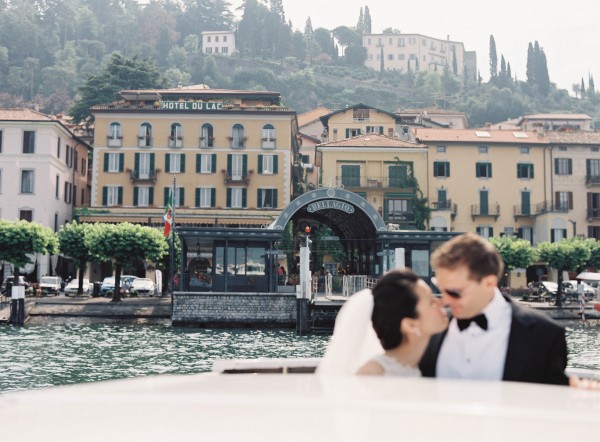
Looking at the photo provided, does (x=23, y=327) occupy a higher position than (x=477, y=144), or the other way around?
(x=477, y=144)

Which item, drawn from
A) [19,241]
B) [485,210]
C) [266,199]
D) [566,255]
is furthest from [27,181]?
[566,255]

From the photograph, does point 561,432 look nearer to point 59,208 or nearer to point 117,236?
point 117,236

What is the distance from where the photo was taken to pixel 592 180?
60.8 metres

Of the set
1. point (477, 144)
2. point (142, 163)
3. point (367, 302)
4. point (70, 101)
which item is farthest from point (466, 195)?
point (70, 101)

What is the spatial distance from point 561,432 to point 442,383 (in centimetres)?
82

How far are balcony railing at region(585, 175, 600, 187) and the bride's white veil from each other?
198 feet

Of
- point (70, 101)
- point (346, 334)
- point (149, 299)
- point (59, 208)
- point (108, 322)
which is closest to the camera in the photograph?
point (346, 334)

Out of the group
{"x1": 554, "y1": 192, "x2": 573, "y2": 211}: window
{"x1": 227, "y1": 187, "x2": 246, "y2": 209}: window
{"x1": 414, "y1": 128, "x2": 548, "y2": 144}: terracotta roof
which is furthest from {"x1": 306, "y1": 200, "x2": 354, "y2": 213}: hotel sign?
{"x1": 554, "y1": 192, "x2": 573, "y2": 211}: window

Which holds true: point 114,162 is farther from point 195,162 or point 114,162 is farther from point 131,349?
point 131,349

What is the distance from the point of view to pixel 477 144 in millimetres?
60688

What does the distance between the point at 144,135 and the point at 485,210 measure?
79.6 ft

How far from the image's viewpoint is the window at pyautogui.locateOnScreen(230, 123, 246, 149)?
189 feet

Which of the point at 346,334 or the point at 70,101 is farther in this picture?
the point at 70,101

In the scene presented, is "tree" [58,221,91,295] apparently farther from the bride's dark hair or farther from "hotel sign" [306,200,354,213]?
the bride's dark hair
